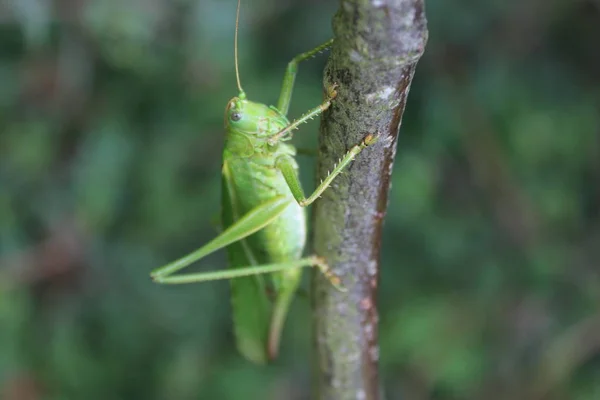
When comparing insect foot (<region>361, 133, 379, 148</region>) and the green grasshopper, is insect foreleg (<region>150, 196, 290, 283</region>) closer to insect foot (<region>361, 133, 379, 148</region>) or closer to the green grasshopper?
the green grasshopper

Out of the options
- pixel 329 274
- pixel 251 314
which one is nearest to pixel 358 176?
pixel 329 274

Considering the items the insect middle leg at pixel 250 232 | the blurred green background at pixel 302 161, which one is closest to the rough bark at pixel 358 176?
the insect middle leg at pixel 250 232

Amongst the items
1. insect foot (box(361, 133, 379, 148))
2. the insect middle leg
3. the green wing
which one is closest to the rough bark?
insect foot (box(361, 133, 379, 148))

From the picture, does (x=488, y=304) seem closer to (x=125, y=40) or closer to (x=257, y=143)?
(x=257, y=143)

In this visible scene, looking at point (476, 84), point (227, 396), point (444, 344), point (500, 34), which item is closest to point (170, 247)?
point (227, 396)

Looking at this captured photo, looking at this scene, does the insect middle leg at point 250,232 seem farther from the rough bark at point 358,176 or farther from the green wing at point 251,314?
the rough bark at point 358,176

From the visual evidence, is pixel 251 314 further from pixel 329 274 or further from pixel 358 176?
pixel 358 176

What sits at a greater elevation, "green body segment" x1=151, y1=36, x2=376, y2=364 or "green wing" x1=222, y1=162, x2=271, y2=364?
"green body segment" x1=151, y1=36, x2=376, y2=364
